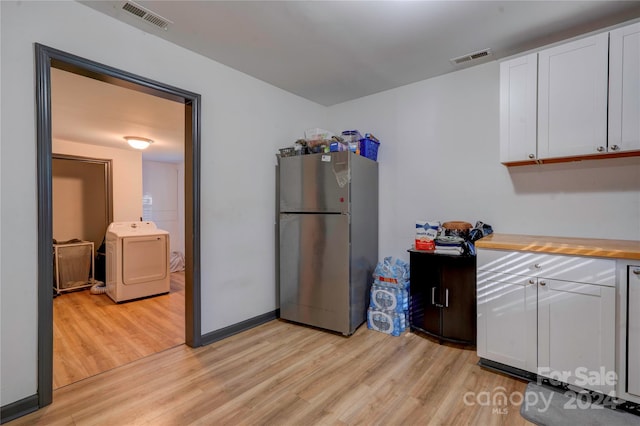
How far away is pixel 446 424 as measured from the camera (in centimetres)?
154

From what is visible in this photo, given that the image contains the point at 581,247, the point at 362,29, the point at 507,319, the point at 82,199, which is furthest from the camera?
the point at 82,199

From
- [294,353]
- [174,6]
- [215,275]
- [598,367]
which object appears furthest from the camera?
[215,275]

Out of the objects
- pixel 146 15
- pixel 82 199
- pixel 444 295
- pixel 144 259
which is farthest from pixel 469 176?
pixel 82 199

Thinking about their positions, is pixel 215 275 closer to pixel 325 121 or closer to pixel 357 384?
pixel 357 384

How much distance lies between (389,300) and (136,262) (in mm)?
3261

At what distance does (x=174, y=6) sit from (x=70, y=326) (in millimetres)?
3148

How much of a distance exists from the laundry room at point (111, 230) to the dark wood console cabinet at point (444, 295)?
85.9 inches

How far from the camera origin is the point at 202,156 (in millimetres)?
2459

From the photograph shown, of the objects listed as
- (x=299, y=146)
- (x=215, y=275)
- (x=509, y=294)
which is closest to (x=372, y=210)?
(x=299, y=146)

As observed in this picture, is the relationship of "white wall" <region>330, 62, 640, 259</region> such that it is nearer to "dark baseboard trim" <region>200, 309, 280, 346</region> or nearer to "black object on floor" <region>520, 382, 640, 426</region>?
"black object on floor" <region>520, 382, 640, 426</region>

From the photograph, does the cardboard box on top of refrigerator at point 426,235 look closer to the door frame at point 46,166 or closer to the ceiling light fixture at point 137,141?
the door frame at point 46,166

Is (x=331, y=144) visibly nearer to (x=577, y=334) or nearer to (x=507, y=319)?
(x=507, y=319)

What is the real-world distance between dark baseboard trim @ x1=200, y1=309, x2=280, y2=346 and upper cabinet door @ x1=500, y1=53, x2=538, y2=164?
2.59 meters

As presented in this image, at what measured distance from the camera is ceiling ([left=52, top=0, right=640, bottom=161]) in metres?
1.87
